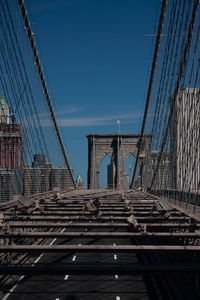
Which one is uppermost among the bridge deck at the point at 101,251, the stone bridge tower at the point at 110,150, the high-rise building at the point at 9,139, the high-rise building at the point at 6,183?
the stone bridge tower at the point at 110,150

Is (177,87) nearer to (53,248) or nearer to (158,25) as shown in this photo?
(158,25)

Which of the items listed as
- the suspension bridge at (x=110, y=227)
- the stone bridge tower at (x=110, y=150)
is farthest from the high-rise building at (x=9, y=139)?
the stone bridge tower at (x=110, y=150)

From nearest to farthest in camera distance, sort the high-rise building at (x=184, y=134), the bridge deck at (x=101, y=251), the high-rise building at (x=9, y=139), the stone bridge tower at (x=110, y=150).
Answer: the bridge deck at (x=101, y=251)
the high-rise building at (x=184, y=134)
the high-rise building at (x=9, y=139)
the stone bridge tower at (x=110, y=150)

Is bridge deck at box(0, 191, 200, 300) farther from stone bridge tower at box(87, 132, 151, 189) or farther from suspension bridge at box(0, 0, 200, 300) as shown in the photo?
stone bridge tower at box(87, 132, 151, 189)

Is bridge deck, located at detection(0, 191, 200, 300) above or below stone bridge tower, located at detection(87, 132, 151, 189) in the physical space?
below

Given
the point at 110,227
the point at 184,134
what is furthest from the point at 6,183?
the point at 110,227

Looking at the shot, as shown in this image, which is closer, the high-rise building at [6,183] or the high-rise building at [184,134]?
the high-rise building at [184,134]

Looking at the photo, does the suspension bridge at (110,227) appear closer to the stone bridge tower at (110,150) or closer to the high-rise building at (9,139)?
the high-rise building at (9,139)

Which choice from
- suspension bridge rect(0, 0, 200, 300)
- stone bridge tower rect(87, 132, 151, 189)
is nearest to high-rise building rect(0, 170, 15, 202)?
suspension bridge rect(0, 0, 200, 300)

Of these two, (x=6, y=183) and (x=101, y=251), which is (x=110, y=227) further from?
(x=6, y=183)

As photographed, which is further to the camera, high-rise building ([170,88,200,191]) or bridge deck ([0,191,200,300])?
high-rise building ([170,88,200,191])

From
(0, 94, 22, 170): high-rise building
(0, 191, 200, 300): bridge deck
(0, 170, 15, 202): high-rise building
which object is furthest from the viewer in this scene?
(0, 94, 22, 170): high-rise building

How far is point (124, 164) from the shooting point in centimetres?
8069

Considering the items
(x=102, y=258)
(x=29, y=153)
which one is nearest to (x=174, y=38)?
(x=29, y=153)
